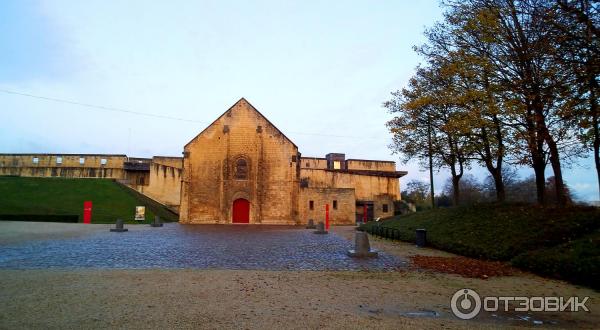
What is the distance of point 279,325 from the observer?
5359 mm

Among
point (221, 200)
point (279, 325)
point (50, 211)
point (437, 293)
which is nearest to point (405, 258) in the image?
point (437, 293)

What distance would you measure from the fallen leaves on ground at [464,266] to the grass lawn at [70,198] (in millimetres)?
29143

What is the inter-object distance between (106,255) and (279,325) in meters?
9.23

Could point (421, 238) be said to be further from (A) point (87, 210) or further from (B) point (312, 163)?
(B) point (312, 163)

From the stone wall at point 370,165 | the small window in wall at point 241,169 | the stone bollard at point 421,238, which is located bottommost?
the stone bollard at point 421,238

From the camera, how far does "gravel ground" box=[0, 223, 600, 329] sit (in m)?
5.50

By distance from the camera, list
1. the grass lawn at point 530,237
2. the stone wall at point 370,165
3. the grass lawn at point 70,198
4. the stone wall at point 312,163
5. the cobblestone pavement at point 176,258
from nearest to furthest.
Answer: the grass lawn at point 530,237
the cobblestone pavement at point 176,258
the grass lawn at point 70,198
the stone wall at point 370,165
the stone wall at point 312,163

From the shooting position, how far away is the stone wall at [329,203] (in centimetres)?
4259

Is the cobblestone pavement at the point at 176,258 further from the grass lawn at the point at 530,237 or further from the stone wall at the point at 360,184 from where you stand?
the stone wall at the point at 360,184

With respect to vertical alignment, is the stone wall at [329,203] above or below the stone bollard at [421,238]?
above

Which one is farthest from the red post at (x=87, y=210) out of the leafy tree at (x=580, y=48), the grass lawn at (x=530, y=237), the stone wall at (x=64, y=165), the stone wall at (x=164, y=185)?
the leafy tree at (x=580, y=48)

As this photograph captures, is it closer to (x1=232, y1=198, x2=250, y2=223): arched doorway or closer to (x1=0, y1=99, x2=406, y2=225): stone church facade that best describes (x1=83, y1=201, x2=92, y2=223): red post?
(x1=0, y1=99, x2=406, y2=225): stone church facade

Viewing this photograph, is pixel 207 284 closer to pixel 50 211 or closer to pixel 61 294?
pixel 61 294

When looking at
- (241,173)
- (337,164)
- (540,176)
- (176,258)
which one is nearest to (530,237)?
(540,176)
